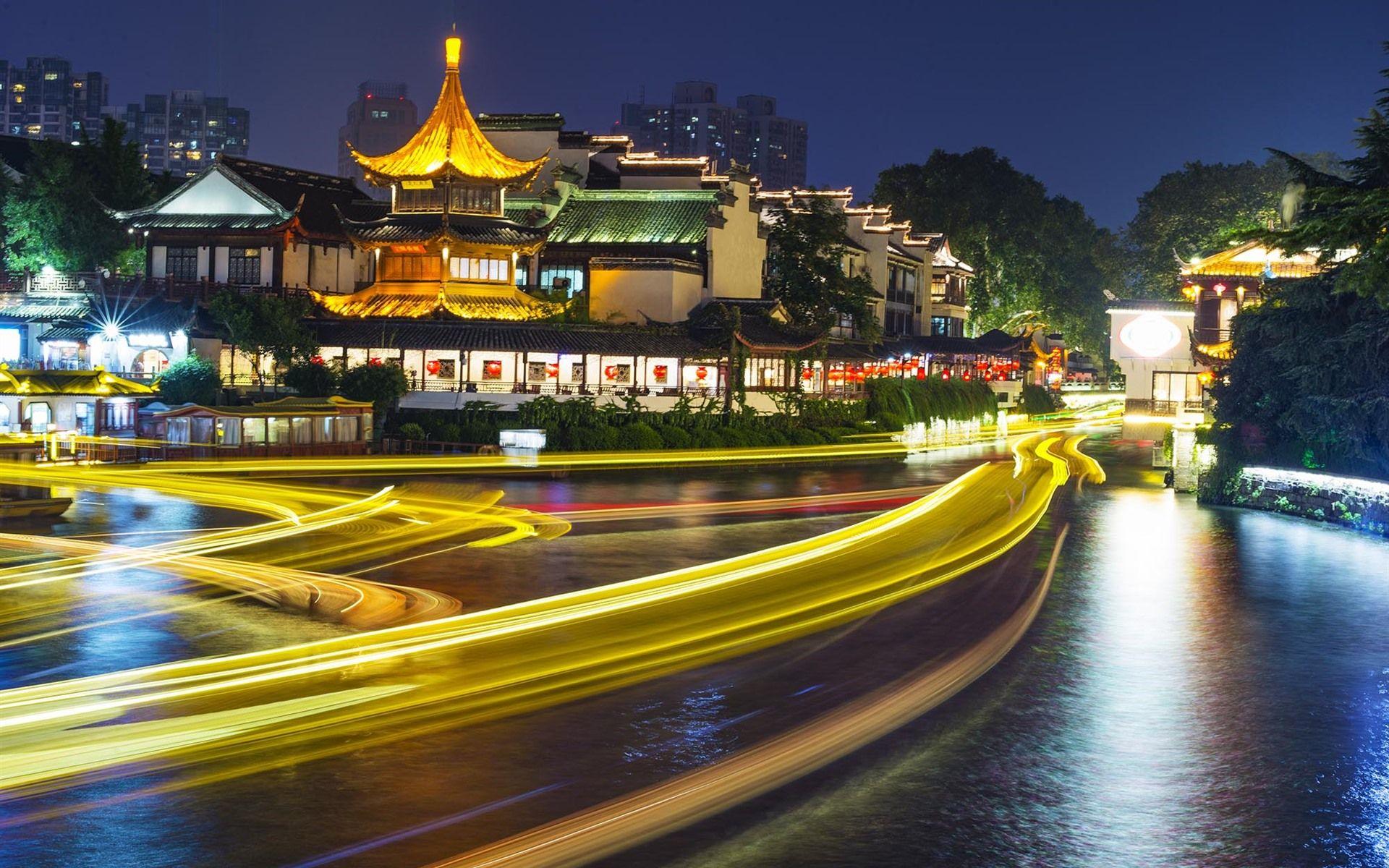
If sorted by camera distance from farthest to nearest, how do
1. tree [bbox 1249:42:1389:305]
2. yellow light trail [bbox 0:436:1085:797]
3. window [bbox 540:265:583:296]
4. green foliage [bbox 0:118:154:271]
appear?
window [bbox 540:265:583:296]
green foliage [bbox 0:118:154:271]
tree [bbox 1249:42:1389:305]
yellow light trail [bbox 0:436:1085:797]

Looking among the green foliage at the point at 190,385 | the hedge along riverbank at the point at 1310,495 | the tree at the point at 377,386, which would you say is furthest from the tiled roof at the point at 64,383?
the hedge along riverbank at the point at 1310,495

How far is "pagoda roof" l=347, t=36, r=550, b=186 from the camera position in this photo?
60.3 metres

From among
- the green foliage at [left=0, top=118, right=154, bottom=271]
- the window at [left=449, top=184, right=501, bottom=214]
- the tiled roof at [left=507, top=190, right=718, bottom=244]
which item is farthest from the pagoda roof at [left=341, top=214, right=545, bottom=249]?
the green foliage at [left=0, top=118, right=154, bottom=271]

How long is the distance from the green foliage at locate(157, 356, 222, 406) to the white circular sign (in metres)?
43.7

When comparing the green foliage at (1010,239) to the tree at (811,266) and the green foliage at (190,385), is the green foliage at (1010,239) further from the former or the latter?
the green foliage at (190,385)

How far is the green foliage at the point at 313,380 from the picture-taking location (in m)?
50.6

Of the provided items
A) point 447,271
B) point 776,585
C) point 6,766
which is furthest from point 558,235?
point 6,766

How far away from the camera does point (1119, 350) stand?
68562mm

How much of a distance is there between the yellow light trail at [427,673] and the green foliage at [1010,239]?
8500cm

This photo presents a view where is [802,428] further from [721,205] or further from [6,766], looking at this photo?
[6,766]

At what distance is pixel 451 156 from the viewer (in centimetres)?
6053

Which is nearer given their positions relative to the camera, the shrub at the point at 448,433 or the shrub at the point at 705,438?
the shrub at the point at 448,433

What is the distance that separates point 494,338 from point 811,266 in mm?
19815

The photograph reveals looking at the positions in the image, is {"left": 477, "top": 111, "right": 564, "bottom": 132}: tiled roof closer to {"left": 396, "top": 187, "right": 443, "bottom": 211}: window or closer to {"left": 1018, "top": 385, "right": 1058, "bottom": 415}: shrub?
{"left": 396, "top": 187, "right": 443, "bottom": 211}: window
